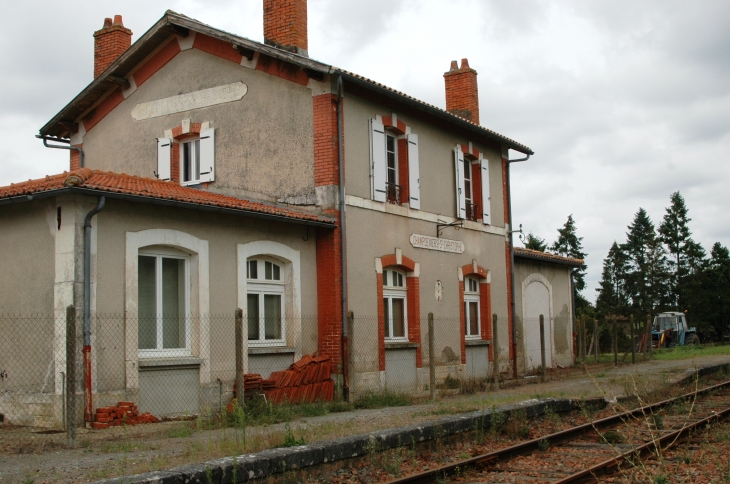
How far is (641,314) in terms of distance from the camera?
6688 centimetres

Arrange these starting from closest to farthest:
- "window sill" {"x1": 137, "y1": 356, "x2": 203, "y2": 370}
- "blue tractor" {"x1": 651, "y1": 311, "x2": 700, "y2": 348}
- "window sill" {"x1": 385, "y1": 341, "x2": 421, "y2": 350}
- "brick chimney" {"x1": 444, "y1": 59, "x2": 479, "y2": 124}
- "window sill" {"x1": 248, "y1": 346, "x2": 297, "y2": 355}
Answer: "window sill" {"x1": 137, "y1": 356, "x2": 203, "y2": 370} → "window sill" {"x1": 248, "y1": 346, "x2": 297, "y2": 355} → "window sill" {"x1": 385, "y1": 341, "x2": 421, "y2": 350} → "brick chimney" {"x1": 444, "y1": 59, "x2": 479, "y2": 124} → "blue tractor" {"x1": 651, "y1": 311, "x2": 700, "y2": 348}

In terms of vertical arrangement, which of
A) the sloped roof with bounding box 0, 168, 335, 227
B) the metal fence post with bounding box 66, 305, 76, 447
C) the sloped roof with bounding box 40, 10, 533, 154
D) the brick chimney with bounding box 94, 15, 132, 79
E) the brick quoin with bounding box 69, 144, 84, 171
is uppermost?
the brick chimney with bounding box 94, 15, 132, 79

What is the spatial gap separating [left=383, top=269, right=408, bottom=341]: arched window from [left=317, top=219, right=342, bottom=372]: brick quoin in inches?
75.5

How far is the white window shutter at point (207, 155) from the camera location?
16500mm

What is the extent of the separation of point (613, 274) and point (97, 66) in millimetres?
63772

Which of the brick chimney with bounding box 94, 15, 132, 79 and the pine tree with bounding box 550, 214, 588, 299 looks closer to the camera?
the brick chimney with bounding box 94, 15, 132, 79

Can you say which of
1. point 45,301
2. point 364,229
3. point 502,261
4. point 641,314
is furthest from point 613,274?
point 45,301

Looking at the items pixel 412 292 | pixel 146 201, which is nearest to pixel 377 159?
pixel 412 292

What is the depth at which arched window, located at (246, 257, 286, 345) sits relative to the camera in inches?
552

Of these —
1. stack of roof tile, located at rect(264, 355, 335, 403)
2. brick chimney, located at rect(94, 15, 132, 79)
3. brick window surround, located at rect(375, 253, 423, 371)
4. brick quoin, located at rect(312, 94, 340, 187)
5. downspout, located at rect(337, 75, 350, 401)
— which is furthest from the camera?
brick chimney, located at rect(94, 15, 132, 79)

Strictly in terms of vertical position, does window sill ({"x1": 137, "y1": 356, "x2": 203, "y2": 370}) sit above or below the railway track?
above

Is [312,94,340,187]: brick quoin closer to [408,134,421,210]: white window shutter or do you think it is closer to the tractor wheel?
[408,134,421,210]: white window shutter

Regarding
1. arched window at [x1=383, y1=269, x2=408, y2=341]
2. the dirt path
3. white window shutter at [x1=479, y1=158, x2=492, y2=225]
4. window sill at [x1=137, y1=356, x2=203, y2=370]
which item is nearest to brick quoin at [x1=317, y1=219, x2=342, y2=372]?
arched window at [x1=383, y1=269, x2=408, y2=341]

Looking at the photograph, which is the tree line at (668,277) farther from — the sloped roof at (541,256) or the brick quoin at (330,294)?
the brick quoin at (330,294)
